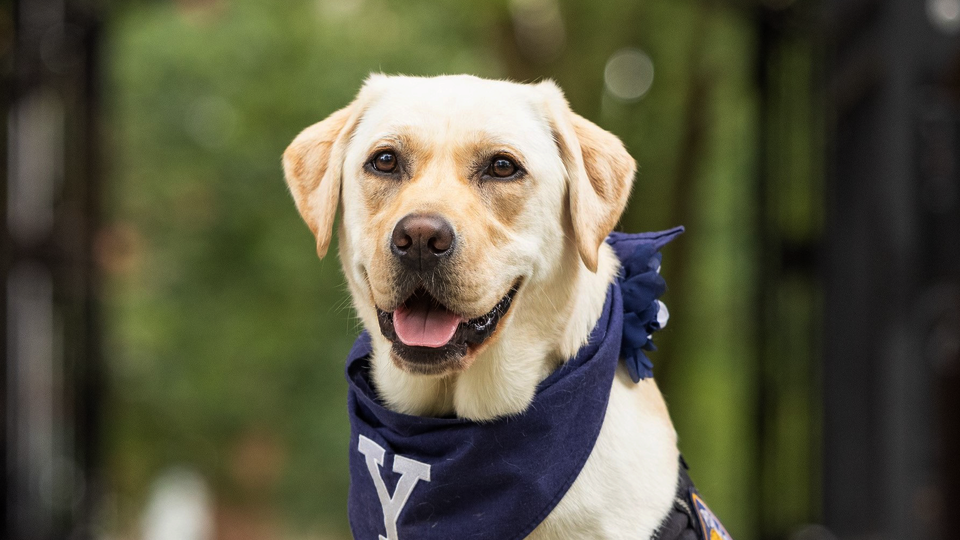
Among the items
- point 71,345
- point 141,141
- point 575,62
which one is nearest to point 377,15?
point 141,141

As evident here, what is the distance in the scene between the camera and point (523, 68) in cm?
894

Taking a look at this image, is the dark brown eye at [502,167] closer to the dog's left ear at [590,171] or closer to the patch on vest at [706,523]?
the dog's left ear at [590,171]

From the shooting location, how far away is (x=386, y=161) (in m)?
2.61

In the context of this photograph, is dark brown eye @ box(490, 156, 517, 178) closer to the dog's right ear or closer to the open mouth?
the open mouth

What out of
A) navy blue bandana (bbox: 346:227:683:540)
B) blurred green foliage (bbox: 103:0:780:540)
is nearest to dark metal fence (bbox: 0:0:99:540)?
blurred green foliage (bbox: 103:0:780:540)

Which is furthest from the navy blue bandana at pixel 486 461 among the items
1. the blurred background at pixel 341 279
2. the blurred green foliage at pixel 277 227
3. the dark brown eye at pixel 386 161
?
the blurred green foliage at pixel 277 227

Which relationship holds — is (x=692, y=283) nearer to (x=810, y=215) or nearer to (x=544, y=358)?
(x=810, y=215)

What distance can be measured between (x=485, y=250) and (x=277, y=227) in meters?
11.3

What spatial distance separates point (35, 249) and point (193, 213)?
7.24 metres

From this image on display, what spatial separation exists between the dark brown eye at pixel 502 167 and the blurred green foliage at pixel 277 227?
648 cm

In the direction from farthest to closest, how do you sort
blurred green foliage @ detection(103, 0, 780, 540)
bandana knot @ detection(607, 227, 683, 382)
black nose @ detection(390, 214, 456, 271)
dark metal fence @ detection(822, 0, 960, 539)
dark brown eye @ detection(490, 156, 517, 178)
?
blurred green foliage @ detection(103, 0, 780, 540), dark metal fence @ detection(822, 0, 960, 539), bandana knot @ detection(607, 227, 683, 382), dark brown eye @ detection(490, 156, 517, 178), black nose @ detection(390, 214, 456, 271)

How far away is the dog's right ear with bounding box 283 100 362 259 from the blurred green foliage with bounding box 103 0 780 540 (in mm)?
6287

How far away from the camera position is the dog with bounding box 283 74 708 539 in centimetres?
242

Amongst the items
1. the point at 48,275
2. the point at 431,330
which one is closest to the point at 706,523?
the point at 431,330
